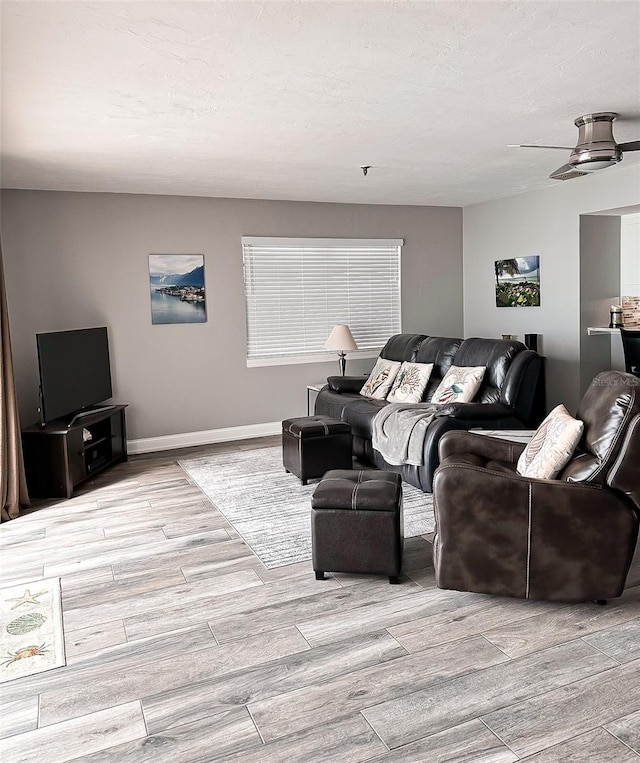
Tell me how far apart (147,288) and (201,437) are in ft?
5.26

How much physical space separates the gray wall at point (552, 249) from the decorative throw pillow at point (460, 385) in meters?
1.54

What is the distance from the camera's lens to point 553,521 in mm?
2859

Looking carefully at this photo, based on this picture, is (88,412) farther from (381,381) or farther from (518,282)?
(518,282)

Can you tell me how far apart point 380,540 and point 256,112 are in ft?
8.01

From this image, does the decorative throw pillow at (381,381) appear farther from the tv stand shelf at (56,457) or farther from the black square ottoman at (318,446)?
the tv stand shelf at (56,457)

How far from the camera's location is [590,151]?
3.90 metres

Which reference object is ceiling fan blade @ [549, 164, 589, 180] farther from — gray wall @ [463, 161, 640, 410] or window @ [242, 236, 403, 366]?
window @ [242, 236, 403, 366]

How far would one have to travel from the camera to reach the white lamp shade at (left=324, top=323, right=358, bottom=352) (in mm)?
6621

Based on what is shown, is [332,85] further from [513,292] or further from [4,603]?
[513,292]

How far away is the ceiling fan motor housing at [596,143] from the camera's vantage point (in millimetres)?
3871

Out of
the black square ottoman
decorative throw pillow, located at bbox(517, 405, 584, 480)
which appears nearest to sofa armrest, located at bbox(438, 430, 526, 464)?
decorative throw pillow, located at bbox(517, 405, 584, 480)

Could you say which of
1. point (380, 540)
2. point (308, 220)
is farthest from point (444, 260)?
point (380, 540)

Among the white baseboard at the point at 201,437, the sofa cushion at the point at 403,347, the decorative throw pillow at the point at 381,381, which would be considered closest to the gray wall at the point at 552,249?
the sofa cushion at the point at 403,347

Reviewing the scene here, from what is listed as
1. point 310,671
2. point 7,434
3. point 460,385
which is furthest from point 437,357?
point 310,671
